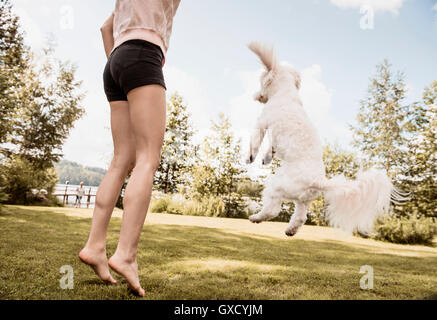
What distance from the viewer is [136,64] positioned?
4.49 ft

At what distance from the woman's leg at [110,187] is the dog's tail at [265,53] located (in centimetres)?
80

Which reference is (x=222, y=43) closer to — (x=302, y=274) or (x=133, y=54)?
(x=133, y=54)

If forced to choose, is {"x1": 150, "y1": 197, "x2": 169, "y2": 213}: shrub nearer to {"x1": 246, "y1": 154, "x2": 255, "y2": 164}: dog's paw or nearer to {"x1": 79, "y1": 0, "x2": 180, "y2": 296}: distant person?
{"x1": 79, "y1": 0, "x2": 180, "y2": 296}: distant person

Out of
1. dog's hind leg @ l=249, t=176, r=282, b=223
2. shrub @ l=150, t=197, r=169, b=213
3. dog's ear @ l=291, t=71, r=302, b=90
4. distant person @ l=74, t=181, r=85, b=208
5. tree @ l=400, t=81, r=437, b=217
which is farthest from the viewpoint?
distant person @ l=74, t=181, r=85, b=208

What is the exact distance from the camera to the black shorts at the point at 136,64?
1.37m

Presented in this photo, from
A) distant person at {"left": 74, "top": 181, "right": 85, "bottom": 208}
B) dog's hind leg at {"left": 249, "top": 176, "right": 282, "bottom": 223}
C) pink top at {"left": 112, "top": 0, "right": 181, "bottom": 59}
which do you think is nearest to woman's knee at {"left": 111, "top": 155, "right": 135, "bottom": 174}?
pink top at {"left": 112, "top": 0, "right": 181, "bottom": 59}

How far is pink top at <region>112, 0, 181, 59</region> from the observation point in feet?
4.66

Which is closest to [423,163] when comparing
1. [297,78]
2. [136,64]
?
[297,78]

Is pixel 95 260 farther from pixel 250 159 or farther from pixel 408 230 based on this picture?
pixel 408 230

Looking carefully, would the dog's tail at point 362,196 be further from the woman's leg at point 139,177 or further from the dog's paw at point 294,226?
the woman's leg at point 139,177

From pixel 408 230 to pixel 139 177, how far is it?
8.46 metres
